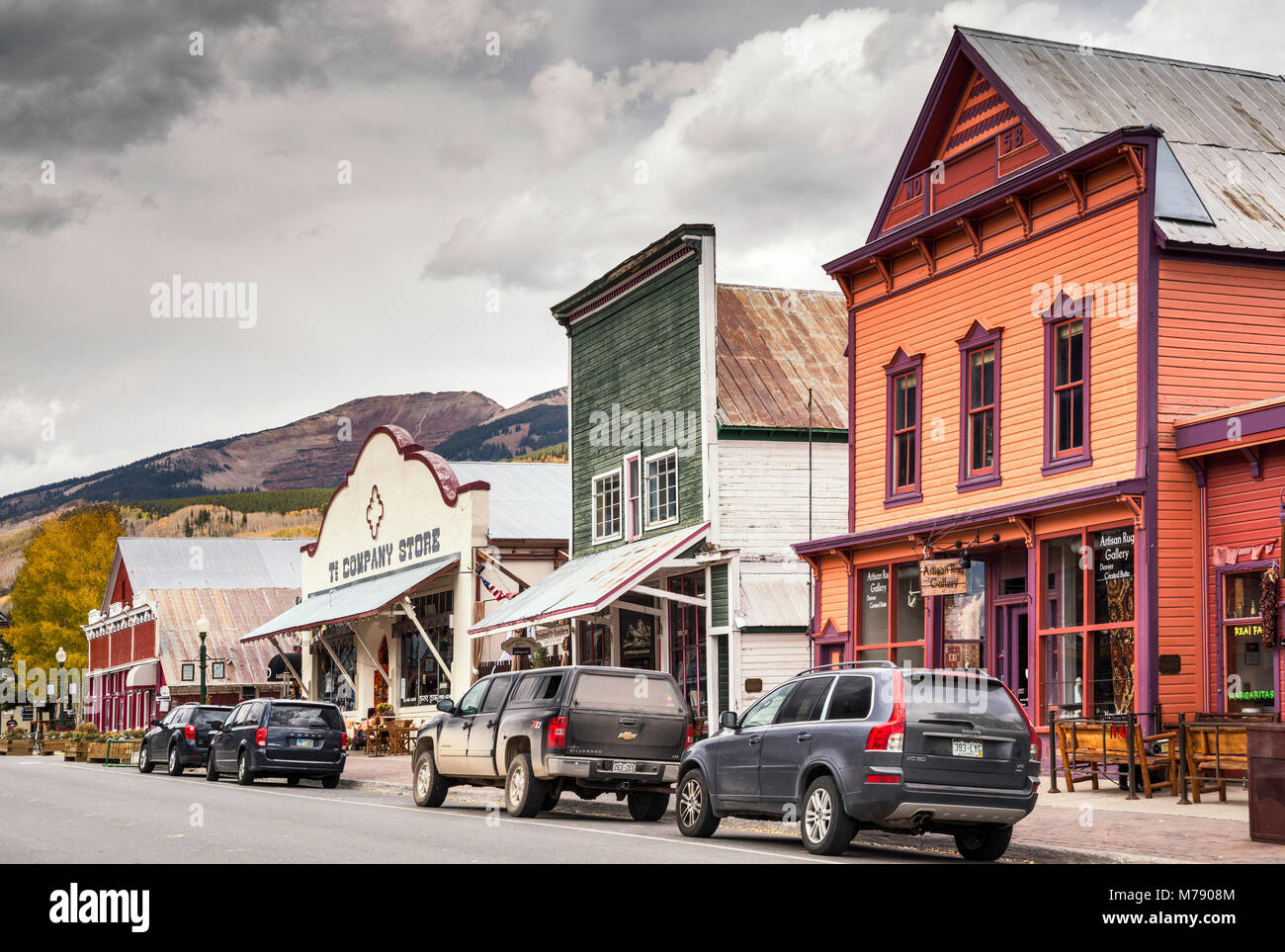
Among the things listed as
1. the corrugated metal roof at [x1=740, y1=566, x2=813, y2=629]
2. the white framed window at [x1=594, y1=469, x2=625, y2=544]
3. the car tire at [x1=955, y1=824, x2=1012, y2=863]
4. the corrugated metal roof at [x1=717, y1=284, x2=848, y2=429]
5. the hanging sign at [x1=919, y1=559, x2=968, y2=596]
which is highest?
the corrugated metal roof at [x1=717, y1=284, x2=848, y2=429]

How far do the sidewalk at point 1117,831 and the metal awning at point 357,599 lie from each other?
17618 millimetres

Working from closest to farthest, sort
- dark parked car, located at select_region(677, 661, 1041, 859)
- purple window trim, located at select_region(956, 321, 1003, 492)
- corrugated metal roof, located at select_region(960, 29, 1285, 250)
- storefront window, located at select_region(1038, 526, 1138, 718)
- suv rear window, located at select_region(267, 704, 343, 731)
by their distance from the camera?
dark parked car, located at select_region(677, 661, 1041, 859) < storefront window, located at select_region(1038, 526, 1138, 718) < corrugated metal roof, located at select_region(960, 29, 1285, 250) < purple window trim, located at select_region(956, 321, 1003, 492) < suv rear window, located at select_region(267, 704, 343, 731)

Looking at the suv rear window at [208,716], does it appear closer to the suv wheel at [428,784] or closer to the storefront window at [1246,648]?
the suv wheel at [428,784]

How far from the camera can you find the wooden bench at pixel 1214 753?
690 inches

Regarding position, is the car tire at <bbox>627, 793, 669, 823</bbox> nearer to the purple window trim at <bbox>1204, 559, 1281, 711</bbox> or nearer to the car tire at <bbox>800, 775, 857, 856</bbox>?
the car tire at <bbox>800, 775, 857, 856</bbox>

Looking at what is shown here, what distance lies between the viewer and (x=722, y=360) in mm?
31328

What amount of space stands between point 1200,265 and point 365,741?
88.2 feet

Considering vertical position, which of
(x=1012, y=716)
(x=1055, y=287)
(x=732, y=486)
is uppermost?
(x=1055, y=287)

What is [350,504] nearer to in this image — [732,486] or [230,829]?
[732,486]

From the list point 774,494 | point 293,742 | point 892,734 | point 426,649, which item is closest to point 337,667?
point 426,649

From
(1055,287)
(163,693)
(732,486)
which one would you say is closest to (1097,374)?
(1055,287)

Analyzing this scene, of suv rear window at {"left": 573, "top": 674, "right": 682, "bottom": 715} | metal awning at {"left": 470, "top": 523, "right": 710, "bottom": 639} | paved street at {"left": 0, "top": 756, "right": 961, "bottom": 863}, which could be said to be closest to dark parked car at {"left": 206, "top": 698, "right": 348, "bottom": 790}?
paved street at {"left": 0, "top": 756, "right": 961, "bottom": 863}

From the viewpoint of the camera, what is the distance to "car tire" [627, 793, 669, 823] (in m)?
20.1

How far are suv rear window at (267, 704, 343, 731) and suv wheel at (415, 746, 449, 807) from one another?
21.1ft
